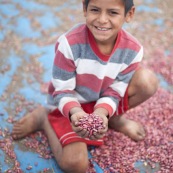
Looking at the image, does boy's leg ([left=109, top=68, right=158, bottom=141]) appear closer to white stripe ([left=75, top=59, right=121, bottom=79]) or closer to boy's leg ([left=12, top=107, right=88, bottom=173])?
white stripe ([left=75, top=59, right=121, bottom=79])

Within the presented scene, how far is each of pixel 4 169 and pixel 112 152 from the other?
2.48ft

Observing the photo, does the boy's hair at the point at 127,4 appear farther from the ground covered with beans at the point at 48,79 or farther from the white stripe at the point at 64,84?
the ground covered with beans at the point at 48,79

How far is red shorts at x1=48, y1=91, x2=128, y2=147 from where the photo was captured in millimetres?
2211

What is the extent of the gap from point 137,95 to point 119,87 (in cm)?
16

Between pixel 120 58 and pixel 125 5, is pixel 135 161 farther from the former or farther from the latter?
pixel 125 5

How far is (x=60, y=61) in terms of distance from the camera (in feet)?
6.85

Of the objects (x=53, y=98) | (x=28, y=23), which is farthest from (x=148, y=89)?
(x=28, y=23)

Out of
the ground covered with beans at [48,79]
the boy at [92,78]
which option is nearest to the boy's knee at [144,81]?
the boy at [92,78]

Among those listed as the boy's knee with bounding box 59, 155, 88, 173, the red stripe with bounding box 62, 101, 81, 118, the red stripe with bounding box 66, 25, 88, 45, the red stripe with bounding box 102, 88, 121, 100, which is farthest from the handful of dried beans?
the red stripe with bounding box 66, 25, 88, 45

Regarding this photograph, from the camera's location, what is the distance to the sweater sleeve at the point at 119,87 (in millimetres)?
2195

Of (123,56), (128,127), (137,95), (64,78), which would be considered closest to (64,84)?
(64,78)

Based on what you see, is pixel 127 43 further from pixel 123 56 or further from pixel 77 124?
pixel 77 124

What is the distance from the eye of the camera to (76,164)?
2090 millimetres

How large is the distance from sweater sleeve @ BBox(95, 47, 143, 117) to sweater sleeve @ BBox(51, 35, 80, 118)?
0.20 meters
